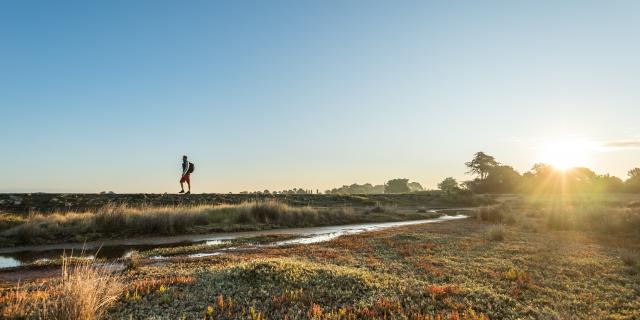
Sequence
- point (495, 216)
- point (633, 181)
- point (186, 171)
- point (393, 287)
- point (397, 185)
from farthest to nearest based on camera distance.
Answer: point (397, 185), point (633, 181), point (495, 216), point (186, 171), point (393, 287)

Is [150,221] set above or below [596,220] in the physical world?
above

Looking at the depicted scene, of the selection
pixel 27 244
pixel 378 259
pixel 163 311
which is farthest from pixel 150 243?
pixel 163 311

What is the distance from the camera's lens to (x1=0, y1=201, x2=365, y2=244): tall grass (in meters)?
24.2

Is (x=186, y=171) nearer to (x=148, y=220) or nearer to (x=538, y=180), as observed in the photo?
(x=148, y=220)

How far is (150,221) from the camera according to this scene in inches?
1107

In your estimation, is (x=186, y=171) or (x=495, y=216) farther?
(x=495, y=216)

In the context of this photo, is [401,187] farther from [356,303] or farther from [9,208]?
[356,303]

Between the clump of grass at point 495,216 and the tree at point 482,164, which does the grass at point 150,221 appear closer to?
the clump of grass at point 495,216

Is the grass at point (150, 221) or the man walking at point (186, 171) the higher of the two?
the man walking at point (186, 171)

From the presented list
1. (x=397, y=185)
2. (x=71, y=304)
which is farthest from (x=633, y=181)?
(x=71, y=304)

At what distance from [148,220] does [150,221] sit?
18 cm

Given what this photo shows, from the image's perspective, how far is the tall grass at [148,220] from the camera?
24.2 metres

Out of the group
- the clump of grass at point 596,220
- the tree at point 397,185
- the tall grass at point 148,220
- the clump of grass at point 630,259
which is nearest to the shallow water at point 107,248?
the tall grass at point 148,220

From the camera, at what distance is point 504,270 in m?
13.4
